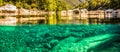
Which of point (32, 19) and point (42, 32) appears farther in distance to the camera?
point (42, 32)

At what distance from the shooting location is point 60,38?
1073 centimetres

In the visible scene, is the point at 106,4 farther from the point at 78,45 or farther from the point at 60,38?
the point at 78,45

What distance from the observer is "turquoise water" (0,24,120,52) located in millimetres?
10094

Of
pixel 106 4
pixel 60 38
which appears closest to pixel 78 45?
pixel 60 38

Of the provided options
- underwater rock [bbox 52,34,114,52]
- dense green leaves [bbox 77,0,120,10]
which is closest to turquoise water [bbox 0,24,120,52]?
underwater rock [bbox 52,34,114,52]

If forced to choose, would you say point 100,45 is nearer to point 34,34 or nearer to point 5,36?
point 34,34

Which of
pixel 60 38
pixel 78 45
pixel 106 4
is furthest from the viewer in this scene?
pixel 106 4

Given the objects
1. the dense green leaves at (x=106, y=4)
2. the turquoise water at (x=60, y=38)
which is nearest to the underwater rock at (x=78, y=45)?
the turquoise water at (x=60, y=38)

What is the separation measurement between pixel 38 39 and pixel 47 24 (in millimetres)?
939

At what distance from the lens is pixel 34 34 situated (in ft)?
37.2

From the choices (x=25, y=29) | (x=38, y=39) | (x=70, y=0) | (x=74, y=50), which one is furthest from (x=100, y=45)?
(x=70, y=0)

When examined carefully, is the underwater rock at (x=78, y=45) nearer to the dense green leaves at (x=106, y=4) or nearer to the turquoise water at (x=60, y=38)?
the turquoise water at (x=60, y=38)

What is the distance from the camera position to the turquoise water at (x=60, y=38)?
10.1 metres

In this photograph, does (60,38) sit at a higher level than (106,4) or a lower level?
lower
